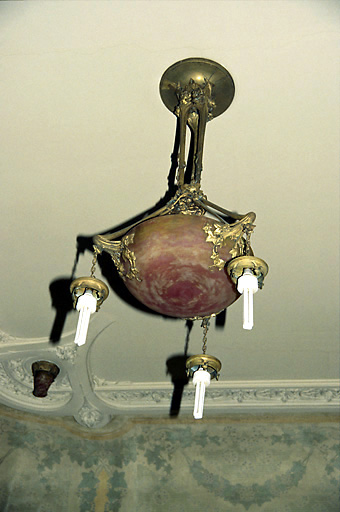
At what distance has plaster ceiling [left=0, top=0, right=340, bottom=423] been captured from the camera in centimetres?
307

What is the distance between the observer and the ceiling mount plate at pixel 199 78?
321 cm

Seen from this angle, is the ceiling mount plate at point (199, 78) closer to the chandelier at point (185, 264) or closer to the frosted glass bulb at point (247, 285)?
the chandelier at point (185, 264)

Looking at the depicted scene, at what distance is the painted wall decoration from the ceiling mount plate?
3.48 m

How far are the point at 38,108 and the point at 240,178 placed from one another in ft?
4.70

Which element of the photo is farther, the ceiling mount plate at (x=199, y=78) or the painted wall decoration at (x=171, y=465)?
the painted wall decoration at (x=171, y=465)

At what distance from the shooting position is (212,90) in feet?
10.9

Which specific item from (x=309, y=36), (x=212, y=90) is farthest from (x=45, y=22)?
(x=309, y=36)

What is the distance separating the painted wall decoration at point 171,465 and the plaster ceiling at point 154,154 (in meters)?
0.82

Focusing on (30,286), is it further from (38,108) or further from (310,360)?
(310,360)

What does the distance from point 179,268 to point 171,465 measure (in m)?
3.41

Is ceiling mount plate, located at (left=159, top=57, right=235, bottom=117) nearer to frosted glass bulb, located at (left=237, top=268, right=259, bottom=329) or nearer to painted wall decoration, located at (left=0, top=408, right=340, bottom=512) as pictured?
frosted glass bulb, located at (left=237, top=268, right=259, bottom=329)

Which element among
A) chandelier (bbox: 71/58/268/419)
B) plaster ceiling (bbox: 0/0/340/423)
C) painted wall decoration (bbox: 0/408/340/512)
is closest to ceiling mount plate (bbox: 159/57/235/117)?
plaster ceiling (bbox: 0/0/340/423)

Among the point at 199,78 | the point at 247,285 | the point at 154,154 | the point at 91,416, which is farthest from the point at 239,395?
the point at 199,78

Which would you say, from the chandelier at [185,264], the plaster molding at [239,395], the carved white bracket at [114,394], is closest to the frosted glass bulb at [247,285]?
the chandelier at [185,264]
